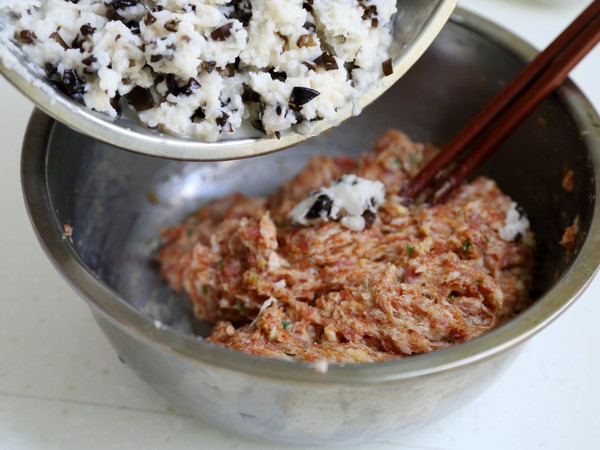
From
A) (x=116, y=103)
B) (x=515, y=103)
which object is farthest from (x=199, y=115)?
(x=515, y=103)

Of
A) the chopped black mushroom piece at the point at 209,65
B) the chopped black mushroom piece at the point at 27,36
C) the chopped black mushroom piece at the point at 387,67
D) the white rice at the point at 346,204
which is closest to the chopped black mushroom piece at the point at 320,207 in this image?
the white rice at the point at 346,204

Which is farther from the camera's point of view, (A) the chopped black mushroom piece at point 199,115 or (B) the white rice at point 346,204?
(B) the white rice at point 346,204

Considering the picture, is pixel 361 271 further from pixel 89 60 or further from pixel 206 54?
pixel 89 60

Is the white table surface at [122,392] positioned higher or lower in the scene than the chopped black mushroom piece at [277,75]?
lower

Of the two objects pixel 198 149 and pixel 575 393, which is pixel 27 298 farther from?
pixel 575 393

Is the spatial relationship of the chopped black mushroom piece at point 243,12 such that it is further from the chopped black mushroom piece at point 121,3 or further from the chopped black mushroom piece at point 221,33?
the chopped black mushroom piece at point 121,3

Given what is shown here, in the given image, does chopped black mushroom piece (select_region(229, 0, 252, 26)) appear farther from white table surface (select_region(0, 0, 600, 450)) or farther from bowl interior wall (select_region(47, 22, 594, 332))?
white table surface (select_region(0, 0, 600, 450))
